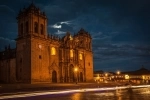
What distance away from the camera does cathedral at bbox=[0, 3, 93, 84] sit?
163 ft

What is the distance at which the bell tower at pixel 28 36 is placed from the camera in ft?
161

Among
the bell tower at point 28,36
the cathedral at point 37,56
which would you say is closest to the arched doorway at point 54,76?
the cathedral at point 37,56

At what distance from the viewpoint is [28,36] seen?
164ft

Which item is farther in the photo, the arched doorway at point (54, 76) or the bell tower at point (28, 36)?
the arched doorway at point (54, 76)

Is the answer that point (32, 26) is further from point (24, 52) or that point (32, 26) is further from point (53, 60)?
point (53, 60)

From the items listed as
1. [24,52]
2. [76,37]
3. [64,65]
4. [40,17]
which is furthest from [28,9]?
[76,37]

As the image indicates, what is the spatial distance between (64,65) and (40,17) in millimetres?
14893

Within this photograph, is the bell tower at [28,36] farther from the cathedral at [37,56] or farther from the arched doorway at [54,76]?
the arched doorway at [54,76]

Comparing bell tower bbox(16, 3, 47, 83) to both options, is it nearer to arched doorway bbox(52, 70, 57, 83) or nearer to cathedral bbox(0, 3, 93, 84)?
cathedral bbox(0, 3, 93, 84)

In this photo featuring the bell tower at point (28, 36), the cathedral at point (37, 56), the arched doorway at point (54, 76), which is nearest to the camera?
the bell tower at point (28, 36)

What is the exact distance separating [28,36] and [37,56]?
5035 mm

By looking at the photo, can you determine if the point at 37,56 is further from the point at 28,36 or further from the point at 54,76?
the point at 54,76

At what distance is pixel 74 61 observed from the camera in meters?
64.1

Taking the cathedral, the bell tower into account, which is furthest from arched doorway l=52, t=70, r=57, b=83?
the bell tower
